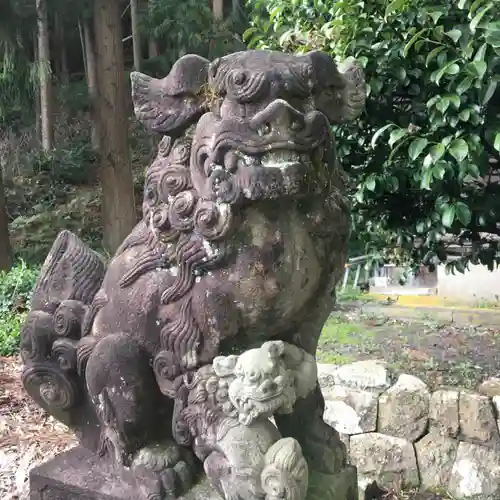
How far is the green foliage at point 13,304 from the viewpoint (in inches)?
177

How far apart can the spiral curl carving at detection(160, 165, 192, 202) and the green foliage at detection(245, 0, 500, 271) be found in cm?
111

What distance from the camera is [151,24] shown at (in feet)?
34.7

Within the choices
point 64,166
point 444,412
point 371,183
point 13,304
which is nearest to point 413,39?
point 371,183

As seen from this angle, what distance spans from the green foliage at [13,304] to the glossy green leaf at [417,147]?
3.16 metres

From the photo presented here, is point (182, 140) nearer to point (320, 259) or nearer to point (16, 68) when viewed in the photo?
point (320, 259)

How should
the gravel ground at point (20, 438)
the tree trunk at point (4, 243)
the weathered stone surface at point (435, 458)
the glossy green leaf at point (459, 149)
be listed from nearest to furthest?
the glossy green leaf at point (459, 149) < the gravel ground at point (20, 438) < the weathered stone surface at point (435, 458) < the tree trunk at point (4, 243)

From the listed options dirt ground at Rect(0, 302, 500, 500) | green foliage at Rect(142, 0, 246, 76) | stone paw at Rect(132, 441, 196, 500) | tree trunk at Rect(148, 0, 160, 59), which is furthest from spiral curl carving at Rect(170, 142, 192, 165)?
tree trunk at Rect(148, 0, 160, 59)

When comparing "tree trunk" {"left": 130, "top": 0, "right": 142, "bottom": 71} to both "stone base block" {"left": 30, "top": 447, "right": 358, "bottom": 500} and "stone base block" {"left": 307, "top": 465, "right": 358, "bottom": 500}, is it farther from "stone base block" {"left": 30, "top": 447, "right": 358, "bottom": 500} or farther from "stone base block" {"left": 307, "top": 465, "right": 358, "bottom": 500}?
"stone base block" {"left": 307, "top": 465, "right": 358, "bottom": 500}

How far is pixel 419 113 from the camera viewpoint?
2.60 m

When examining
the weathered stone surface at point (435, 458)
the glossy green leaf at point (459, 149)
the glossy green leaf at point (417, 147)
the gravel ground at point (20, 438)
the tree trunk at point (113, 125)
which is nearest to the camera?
the glossy green leaf at point (459, 149)

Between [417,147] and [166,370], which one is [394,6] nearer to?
[417,147]

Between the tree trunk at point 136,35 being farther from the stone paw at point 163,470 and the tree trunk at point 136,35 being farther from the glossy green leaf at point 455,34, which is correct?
the stone paw at point 163,470

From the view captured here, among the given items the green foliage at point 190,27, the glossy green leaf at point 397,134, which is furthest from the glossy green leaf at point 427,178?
the green foliage at point 190,27

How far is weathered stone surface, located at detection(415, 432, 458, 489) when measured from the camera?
306 cm
